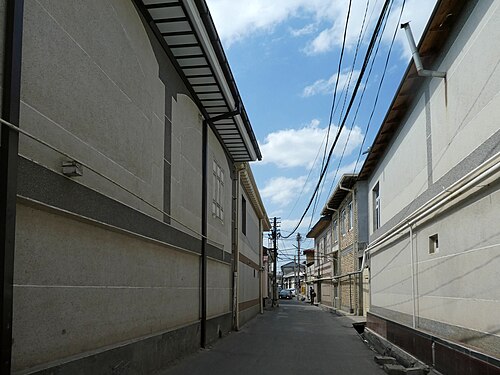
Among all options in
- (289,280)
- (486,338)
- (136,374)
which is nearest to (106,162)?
(136,374)

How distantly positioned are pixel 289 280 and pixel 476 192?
12106cm

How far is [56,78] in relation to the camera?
6.14 m

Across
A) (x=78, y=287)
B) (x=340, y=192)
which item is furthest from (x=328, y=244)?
(x=78, y=287)

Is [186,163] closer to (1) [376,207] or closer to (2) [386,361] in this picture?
(2) [386,361]

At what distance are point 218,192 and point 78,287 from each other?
10432mm

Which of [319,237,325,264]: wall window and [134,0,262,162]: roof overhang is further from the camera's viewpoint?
[319,237,325,264]: wall window

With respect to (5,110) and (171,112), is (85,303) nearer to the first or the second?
(5,110)

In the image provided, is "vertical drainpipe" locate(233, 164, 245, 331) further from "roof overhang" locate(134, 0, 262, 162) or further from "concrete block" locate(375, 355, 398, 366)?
"concrete block" locate(375, 355, 398, 366)

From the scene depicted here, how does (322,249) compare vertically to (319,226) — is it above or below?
below

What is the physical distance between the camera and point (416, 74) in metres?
10.8

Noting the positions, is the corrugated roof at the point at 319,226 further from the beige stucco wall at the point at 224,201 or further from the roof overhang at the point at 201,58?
the roof overhang at the point at 201,58

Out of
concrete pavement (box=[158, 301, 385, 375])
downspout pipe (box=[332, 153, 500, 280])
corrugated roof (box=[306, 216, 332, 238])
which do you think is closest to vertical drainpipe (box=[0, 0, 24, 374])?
downspout pipe (box=[332, 153, 500, 280])

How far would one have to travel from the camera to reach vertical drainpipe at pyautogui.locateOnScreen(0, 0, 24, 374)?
4.89m

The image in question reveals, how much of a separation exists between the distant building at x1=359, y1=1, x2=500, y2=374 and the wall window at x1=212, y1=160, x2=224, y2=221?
5035 millimetres
